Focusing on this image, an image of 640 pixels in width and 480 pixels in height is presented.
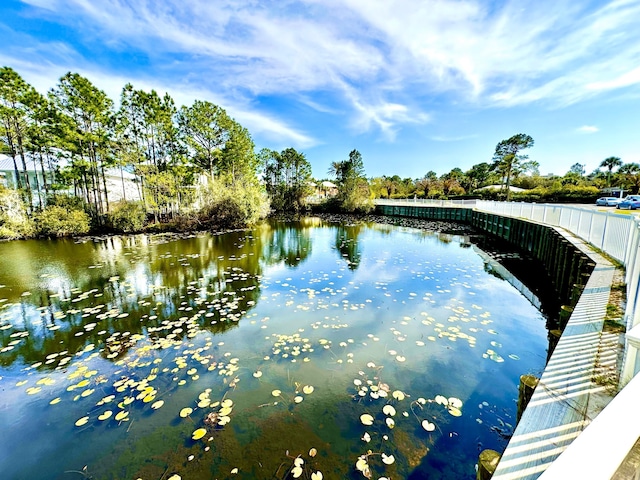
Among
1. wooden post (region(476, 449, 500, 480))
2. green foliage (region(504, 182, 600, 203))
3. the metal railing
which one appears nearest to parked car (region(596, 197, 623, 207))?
green foliage (region(504, 182, 600, 203))

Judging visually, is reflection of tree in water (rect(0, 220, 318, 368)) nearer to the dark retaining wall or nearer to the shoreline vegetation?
the dark retaining wall

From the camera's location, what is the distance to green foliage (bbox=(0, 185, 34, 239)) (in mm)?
16984

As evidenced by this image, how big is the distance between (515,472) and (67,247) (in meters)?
19.5

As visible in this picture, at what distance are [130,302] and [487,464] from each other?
7785mm

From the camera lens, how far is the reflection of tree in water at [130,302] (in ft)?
17.2

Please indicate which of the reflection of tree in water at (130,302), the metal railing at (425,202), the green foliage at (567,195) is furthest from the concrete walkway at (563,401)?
the green foliage at (567,195)

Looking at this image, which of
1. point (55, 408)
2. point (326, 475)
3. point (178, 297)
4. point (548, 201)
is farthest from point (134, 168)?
point (548, 201)

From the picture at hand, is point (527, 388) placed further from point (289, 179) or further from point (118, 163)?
point (289, 179)

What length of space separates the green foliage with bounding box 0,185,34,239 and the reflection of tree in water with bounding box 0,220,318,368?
8905mm

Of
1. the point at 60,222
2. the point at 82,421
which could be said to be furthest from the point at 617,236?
the point at 60,222

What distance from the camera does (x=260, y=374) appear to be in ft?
13.9

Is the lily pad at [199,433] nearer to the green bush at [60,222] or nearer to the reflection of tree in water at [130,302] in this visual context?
the reflection of tree in water at [130,302]

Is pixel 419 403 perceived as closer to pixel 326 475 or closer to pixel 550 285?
pixel 326 475

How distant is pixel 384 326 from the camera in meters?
5.68
